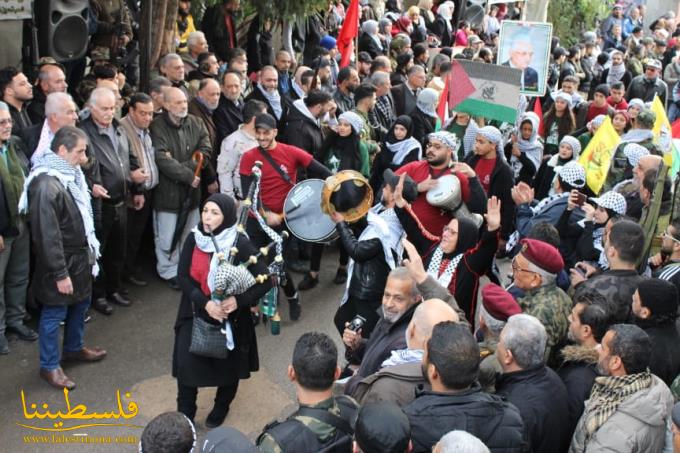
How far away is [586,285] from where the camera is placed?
4781 mm

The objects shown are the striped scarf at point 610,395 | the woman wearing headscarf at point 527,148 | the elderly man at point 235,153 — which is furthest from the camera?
the woman wearing headscarf at point 527,148

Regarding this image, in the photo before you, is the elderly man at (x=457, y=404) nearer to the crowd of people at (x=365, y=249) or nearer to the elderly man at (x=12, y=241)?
the crowd of people at (x=365, y=249)

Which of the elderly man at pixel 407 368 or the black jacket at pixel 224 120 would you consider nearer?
the elderly man at pixel 407 368

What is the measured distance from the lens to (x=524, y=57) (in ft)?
30.5

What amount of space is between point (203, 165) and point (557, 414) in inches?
185

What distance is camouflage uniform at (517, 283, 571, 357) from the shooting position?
14.8ft

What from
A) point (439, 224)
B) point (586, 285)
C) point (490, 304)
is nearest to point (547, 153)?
point (439, 224)

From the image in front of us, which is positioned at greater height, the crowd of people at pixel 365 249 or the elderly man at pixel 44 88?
the elderly man at pixel 44 88

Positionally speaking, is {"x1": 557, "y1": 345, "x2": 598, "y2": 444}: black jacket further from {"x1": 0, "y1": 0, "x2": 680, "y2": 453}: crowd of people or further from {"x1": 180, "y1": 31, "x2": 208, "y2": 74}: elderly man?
{"x1": 180, "y1": 31, "x2": 208, "y2": 74}: elderly man

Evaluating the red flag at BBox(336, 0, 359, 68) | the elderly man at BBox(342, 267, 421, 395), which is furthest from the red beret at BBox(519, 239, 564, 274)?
the red flag at BBox(336, 0, 359, 68)

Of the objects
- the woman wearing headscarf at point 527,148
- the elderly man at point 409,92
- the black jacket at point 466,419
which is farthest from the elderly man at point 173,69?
the black jacket at point 466,419

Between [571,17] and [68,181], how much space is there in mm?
18378

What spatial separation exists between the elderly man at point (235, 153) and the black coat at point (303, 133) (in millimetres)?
831

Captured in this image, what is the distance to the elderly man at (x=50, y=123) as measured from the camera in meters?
6.06
